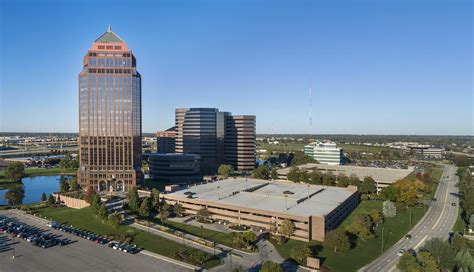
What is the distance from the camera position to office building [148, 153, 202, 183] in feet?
464

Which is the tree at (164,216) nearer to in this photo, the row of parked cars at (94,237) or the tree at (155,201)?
the tree at (155,201)

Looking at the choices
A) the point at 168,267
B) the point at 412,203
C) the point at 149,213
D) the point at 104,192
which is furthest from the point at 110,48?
the point at 412,203

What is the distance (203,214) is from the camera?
7762 cm

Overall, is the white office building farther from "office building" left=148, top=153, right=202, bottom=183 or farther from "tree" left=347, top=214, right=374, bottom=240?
"tree" left=347, top=214, right=374, bottom=240

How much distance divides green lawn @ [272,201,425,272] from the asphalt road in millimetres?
1305

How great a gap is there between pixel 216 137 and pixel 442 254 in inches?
4817

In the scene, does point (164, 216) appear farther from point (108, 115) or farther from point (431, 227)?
point (431, 227)

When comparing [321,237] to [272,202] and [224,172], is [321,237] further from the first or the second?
[224,172]

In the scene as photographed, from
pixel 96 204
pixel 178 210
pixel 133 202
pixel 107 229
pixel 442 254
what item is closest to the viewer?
pixel 442 254

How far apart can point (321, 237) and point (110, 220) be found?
1636 inches

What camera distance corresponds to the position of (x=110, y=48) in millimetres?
115500

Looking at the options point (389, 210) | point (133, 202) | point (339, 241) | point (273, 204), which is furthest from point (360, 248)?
point (133, 202)

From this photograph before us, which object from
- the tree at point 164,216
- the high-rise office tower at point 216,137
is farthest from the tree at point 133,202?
the high-rise office tower at point 216,137

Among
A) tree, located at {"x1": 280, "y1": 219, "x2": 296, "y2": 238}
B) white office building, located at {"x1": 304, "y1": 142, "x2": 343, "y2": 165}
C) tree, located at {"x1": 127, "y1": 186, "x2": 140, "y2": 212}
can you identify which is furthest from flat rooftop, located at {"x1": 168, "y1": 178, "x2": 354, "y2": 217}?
white office building, located at {"x1": 304, "y1": 142, "x2": 343, "y2": 165}
